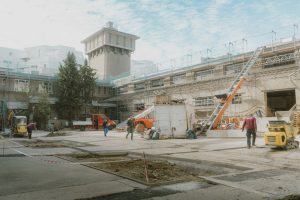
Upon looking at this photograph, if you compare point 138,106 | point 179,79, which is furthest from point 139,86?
point 179,79

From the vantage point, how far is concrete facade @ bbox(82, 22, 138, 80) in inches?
2266

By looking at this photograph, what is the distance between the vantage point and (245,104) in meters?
31.1

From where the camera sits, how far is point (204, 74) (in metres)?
37.9

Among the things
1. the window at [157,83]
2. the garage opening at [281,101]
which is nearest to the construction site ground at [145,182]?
the garage opening at [281,101]

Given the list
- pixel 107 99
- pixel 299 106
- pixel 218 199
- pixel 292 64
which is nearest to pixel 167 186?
pixel 218 199

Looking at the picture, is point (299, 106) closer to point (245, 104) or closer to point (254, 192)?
point (245, 104)

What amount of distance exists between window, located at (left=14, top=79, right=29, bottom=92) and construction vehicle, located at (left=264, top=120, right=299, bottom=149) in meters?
40.5

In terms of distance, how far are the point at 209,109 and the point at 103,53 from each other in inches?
1201

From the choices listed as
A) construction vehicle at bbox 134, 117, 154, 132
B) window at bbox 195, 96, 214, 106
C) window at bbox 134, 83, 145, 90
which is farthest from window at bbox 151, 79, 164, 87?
construction vehicle at bbox 134, 117, 154, 132

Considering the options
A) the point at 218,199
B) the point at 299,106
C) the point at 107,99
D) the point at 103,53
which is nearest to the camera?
the point at 218,199

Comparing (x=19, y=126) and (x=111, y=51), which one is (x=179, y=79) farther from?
(x=19, y=126)

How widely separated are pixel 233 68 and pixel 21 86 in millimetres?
33056

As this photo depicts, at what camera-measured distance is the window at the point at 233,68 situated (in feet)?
109

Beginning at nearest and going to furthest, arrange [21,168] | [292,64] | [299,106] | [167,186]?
[167,186] → [21,168] → [299,106] → [292,64]
